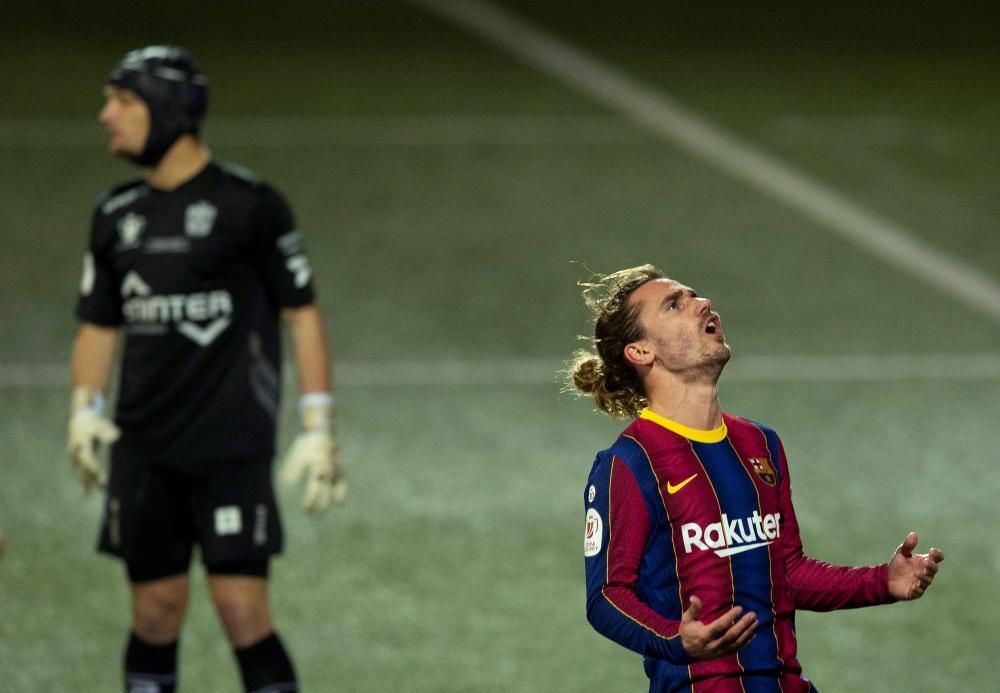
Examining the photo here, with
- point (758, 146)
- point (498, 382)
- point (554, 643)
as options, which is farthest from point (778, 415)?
point (758, 146)

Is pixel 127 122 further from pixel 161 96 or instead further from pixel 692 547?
pixel 692 547

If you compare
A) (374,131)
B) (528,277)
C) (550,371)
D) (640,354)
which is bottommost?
(640,354)

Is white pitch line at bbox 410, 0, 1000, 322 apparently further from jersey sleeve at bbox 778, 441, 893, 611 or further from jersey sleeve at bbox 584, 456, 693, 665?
jersey sleeve at bbox 584, 456, 693, 665

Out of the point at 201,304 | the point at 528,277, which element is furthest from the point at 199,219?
the point at 528,277

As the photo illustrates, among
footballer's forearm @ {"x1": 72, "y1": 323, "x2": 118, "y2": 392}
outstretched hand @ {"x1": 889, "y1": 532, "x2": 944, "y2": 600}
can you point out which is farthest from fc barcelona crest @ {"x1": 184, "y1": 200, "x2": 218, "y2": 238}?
outstretched hand @ {"x1": 889, "y1": 532, "x2": 944, "y2": 600}

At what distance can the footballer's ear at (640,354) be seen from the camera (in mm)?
4137

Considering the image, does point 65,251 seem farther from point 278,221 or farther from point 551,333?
point 278,221

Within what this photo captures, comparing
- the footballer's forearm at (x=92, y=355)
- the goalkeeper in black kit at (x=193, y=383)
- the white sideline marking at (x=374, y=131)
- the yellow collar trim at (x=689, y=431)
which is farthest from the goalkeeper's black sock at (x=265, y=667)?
the white sideline marking at (x=374, y=131)

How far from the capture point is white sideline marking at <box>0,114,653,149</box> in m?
14.5

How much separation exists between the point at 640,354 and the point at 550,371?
6107 mm

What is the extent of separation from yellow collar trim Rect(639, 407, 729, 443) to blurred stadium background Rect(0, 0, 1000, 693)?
8.69ft

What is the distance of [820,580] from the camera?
→ 164 inches

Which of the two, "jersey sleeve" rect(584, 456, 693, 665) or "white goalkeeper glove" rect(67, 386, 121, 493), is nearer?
"jersey sleeve" rect(584, 456, 693, 665)

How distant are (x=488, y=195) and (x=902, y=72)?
15.4 feet
